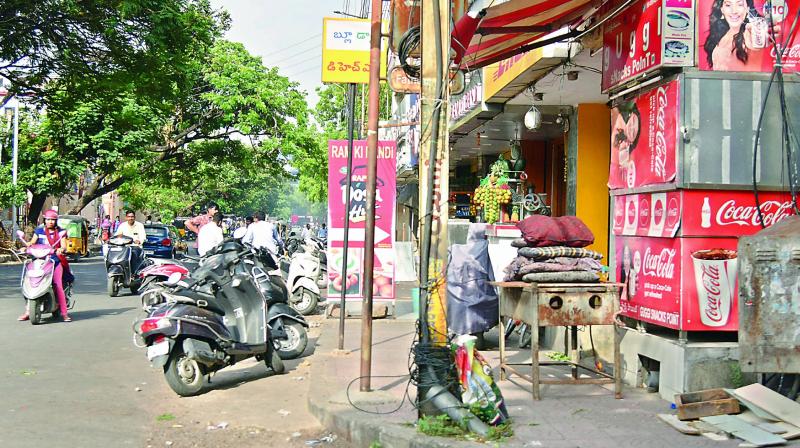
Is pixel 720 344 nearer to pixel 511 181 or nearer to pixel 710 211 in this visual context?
pixel 710 211

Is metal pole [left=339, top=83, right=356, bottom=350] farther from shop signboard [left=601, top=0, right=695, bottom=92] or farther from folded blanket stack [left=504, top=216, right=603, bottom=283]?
shop signboard [left=601, top=0, right=695, bottom=92]

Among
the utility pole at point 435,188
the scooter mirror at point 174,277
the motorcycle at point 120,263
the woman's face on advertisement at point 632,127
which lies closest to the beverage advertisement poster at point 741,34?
the woman's face on advertisement at point 632,127

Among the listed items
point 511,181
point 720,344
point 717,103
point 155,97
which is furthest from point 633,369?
point 155,97

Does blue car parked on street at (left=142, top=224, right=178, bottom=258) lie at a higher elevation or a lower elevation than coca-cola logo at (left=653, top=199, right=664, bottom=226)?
lower

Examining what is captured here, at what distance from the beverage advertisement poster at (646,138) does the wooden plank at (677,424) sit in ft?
5.98

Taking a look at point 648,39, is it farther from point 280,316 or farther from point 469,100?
point 469,100

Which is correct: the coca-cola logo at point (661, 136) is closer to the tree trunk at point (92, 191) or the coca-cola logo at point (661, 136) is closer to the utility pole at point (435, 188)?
the utility pole at point (435, 188)

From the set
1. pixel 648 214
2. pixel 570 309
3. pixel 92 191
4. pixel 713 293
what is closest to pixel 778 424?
pixel 713 293

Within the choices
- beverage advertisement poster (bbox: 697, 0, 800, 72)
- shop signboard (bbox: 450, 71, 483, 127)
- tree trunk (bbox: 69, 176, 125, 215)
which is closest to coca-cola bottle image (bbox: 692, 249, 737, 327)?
beverage advertisement poster (bbox: 697, 0, 800, 72)

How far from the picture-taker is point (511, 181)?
556 inches

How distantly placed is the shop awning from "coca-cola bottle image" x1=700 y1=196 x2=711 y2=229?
2448mm

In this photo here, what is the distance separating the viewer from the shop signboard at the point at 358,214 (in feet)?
38.9

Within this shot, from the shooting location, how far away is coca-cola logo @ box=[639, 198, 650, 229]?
6.46 metres

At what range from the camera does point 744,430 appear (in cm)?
490
